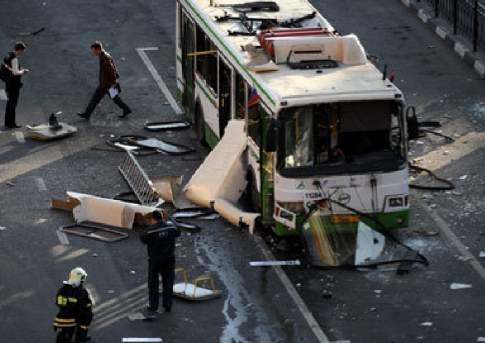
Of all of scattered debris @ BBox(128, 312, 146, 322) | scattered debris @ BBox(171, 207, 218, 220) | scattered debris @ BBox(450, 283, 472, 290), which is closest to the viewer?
scattered debris @ BBox(128, 312, 146, 322)

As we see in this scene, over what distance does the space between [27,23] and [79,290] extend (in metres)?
18.1

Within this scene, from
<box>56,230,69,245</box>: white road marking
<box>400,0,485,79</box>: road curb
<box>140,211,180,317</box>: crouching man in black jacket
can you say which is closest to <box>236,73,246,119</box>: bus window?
<box>56,230,69,245</box>: white road marking

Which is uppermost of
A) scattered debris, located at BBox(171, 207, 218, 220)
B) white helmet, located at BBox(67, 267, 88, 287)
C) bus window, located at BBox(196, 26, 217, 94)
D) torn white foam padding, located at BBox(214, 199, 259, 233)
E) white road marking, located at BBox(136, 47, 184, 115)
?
bus window, located at BBox(196, 26, 217, 94)

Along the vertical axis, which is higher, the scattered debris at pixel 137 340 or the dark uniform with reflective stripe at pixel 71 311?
the dark uniform with reflective stripe at pixel 71 311

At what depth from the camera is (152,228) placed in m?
19.8

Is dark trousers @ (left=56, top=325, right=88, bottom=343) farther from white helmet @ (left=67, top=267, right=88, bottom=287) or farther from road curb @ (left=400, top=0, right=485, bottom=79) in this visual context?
road curb @ (left=400, top=0, right=485, bottom=79)

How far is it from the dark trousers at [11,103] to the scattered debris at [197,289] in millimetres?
8176

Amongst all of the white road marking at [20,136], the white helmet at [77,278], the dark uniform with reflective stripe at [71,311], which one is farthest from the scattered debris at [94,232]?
the white road marking at [20,136]

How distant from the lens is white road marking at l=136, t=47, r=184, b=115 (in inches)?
1174

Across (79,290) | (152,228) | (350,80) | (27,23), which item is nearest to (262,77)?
(350,80)

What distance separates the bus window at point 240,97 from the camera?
23.7 m

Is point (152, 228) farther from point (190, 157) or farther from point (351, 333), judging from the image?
point (190, 157)

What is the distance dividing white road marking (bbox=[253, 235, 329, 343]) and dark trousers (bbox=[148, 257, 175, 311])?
63.4 inches

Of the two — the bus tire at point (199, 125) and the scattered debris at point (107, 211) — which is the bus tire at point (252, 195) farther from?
the bus tire at point (199, 125)
